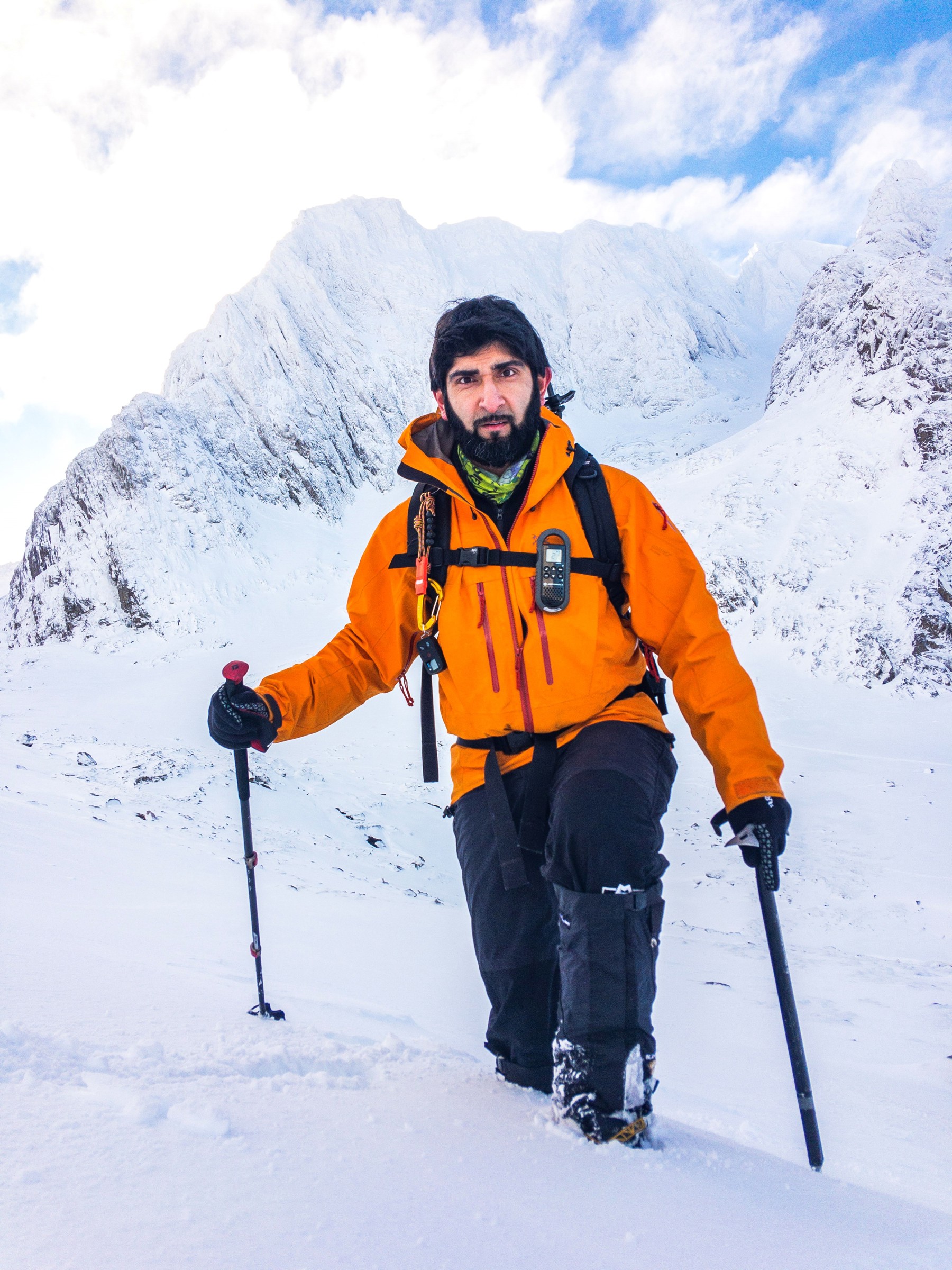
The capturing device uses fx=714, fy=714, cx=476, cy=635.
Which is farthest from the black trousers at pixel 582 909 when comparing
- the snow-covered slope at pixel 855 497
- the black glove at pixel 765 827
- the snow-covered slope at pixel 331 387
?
the snow-covered slope at pixel 331 387

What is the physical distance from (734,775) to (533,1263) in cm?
164

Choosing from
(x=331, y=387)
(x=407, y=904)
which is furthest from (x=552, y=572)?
(x=331, y=387)

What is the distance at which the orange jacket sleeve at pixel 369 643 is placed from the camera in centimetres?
320

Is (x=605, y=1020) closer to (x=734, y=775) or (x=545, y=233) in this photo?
(x=734, y=775)

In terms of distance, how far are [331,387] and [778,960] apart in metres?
61.9

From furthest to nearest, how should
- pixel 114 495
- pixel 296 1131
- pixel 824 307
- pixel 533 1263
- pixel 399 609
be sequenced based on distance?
pixel 824 307 < pixel 114 495 < pixel 399 609 < pixel 296 1131 < pixel 533 1263

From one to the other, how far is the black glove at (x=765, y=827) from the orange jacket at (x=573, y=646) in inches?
1.5

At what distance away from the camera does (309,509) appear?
168ft

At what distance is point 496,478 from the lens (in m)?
3.11

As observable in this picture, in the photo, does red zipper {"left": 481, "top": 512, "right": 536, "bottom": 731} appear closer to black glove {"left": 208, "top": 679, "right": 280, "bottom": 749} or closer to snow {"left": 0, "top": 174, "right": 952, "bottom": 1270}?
black glove {"left": 208, "top": 679, "right": 280, "bottom": 749}

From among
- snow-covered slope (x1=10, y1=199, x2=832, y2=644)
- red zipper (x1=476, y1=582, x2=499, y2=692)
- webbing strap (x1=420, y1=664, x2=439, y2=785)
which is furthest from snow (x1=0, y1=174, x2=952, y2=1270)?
red zipper (x1=476, y1=582, x2=499, y2=692)

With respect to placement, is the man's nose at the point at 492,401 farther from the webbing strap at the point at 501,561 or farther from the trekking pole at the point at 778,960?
the trekking pole at the point at 778,960

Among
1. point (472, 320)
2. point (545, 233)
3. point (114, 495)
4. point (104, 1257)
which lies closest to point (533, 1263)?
point (104, 1257)

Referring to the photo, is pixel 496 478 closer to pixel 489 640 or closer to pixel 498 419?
pixel 498 419
